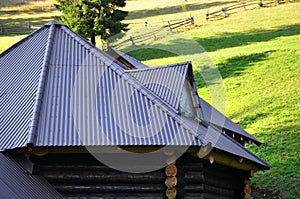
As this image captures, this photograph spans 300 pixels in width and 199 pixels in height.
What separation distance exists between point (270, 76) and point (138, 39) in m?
14.9

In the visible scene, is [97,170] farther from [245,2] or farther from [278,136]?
[245,2]

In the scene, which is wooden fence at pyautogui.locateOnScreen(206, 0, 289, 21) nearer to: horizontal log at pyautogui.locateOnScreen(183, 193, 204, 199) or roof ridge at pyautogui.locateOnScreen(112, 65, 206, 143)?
roof ridge at pyautogui.locateOnScreen(112, 65, 206, 143)

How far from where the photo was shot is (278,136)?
22141mm

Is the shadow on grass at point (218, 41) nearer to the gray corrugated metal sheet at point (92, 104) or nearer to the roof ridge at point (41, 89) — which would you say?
the roof ridge at point (41, 89)

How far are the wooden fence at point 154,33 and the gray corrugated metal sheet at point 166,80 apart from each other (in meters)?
27.6

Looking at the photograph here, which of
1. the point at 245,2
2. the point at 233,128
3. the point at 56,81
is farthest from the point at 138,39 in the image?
the point at 56,81

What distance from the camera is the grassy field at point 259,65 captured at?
20.5m

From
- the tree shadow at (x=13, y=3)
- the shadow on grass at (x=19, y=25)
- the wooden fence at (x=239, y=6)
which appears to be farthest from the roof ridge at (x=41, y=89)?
the tree shadow at (x=13, y=3)

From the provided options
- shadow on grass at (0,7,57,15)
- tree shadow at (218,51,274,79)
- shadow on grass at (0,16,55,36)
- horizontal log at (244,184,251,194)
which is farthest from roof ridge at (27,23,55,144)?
shadow on grass at (0,7,57,15)

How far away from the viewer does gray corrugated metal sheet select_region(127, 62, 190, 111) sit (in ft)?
39.9

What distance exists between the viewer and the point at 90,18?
36.3 m

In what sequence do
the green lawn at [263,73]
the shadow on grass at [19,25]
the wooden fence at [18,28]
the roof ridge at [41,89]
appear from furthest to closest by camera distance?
the wooden fence at [18,28] < the shadow on grass at [19,25] < the green lawn at [263,73] < the roof ridge at [41,89]

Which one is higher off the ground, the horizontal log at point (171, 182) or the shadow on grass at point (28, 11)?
the horizontal log at point (171, 182)

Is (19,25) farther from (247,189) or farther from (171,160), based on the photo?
(171,160)
